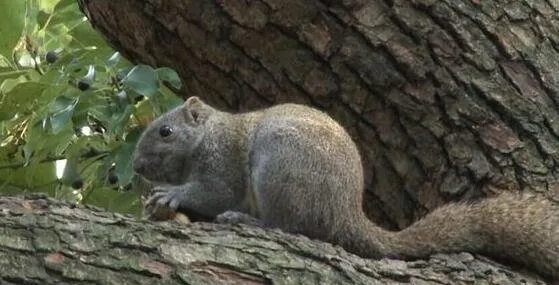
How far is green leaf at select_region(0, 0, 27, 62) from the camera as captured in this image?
4359 mm

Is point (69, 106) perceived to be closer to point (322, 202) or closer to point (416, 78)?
point (322, 202)

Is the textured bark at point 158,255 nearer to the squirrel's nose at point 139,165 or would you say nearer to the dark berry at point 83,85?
the dark berry at point 83,85

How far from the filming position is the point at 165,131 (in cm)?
473

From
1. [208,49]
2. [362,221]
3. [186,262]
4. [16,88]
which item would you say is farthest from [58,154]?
[186,262]

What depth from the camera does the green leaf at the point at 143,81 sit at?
403cm

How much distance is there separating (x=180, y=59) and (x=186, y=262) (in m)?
1.56

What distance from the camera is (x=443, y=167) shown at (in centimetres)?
419

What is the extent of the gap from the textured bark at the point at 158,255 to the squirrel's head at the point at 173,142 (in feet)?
4.21

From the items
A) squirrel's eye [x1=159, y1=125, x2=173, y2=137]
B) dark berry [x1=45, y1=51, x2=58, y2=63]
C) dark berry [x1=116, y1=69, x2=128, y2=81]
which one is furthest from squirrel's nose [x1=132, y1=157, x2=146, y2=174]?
dark berry [x1=45, y1=51, x2=58, y2=63]

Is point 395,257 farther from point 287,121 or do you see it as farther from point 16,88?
point 16,88

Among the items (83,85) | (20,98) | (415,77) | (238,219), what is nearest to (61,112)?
(83,85)

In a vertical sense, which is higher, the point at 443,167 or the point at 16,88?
the point at 443,167

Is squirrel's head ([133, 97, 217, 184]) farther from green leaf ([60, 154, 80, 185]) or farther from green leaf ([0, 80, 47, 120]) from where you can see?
green leaf ([0, 80, 47, 120])

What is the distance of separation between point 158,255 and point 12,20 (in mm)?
1545
